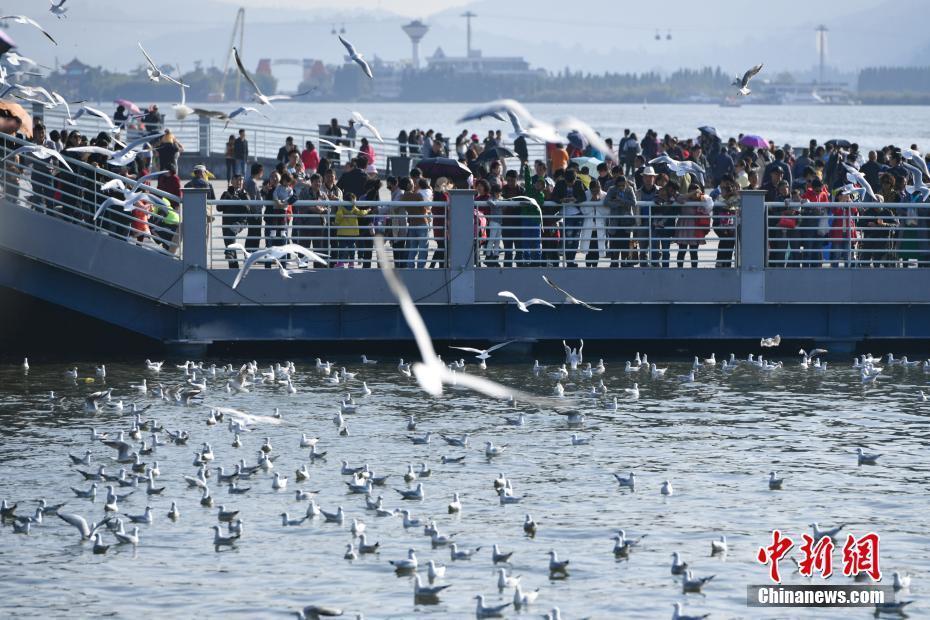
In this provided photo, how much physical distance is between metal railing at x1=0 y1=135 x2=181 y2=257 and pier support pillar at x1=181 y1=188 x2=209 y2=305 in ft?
0.76

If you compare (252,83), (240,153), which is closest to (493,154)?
(240,153)

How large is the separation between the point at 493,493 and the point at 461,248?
775 centimetres

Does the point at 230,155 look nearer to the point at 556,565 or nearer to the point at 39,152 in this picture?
the point at 39,152

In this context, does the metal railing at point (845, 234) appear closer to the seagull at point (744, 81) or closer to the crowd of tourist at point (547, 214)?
the crowd of tourist at point (547, 214)

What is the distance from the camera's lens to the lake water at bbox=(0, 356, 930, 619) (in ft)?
52.0

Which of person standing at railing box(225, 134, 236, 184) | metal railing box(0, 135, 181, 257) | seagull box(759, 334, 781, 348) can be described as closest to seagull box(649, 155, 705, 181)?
seagull box(759, 334, 781, 348)

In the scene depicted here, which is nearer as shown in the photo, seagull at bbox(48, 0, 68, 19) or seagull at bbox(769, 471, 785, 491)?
seagull at bbox(769, 471, 785, 491)

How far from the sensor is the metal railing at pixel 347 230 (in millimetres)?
25859

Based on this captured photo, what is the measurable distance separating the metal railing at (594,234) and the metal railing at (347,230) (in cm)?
91

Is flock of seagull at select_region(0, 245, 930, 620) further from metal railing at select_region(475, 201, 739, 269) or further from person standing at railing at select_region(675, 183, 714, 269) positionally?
person standing at railing at select_region(675, 183, 714, 269)

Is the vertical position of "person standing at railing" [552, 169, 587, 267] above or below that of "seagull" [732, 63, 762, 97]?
below

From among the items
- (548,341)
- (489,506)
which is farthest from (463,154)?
(489,506)

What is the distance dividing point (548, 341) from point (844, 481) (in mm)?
9156

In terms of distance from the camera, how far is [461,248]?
87.4ft
